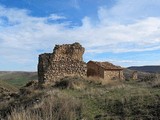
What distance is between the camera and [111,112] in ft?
34.8

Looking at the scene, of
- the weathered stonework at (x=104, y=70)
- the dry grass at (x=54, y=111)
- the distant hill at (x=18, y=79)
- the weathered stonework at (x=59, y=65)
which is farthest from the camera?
the distant hill at (x=18, y=79)

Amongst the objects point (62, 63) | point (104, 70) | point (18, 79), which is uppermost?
point (62, 63)

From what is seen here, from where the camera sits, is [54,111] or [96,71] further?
[96,71]

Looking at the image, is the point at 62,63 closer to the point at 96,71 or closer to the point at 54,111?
the point at 96,71

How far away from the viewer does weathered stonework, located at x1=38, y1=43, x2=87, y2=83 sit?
2600cm

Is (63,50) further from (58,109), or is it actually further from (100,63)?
(58,109)

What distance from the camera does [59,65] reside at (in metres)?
26.2

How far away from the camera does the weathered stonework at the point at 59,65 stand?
2600 cm

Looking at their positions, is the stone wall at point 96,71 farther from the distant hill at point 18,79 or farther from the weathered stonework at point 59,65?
the distant hill at point 18,79

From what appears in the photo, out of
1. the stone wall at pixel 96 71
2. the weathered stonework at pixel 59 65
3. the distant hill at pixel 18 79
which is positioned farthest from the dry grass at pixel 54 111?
the distant hill at pixel 18 79

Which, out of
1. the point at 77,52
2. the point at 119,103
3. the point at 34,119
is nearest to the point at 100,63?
the point at 77,52

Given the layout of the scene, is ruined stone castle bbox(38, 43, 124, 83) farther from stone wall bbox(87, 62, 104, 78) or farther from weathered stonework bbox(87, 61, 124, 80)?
stone wall bbox(87, 62, 104, 78)

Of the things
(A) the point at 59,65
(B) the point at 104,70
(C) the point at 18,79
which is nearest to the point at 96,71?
(B) the point at 104,70

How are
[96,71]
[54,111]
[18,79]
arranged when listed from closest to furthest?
1. [54,111]
2. [96,71]
3. [18,79]
